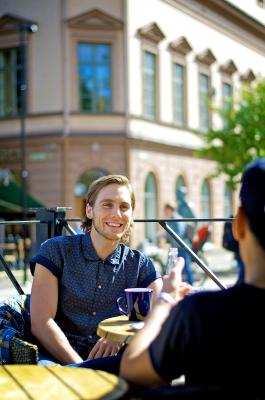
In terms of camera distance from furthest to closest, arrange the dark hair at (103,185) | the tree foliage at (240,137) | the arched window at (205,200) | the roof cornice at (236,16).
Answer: the arched window at (205,200) → the roof cornice at (236,16) → the tree foliage at (240,137) → the dark hair at (103,185)

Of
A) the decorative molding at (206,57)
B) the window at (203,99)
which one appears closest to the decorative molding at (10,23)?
the decorative molding at (206,57)

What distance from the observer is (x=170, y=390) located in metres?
2.06

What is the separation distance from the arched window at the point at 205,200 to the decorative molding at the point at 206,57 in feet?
18.0

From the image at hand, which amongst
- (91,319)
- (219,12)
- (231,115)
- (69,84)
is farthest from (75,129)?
(91,319)

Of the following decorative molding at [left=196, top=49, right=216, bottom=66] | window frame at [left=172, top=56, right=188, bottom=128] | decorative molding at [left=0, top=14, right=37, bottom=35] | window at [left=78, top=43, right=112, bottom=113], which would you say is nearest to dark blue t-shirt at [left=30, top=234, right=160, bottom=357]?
window at [left=78, top=43, right=112, bottom=113]

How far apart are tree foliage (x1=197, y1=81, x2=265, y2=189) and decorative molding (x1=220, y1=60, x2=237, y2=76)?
823 centimetres

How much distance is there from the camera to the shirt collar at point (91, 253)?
3.77 meters

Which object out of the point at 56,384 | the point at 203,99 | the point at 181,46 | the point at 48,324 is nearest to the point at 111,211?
the point at 48,324

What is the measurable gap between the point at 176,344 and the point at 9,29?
27.0m

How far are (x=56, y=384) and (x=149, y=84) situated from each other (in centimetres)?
2728

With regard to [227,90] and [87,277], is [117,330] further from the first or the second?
[227,90]

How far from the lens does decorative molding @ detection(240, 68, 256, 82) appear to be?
3688cm

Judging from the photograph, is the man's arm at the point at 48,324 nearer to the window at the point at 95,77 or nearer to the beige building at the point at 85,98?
the beige building at the point at 85,98

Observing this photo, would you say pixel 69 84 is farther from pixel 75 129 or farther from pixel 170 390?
pixel 170 390
